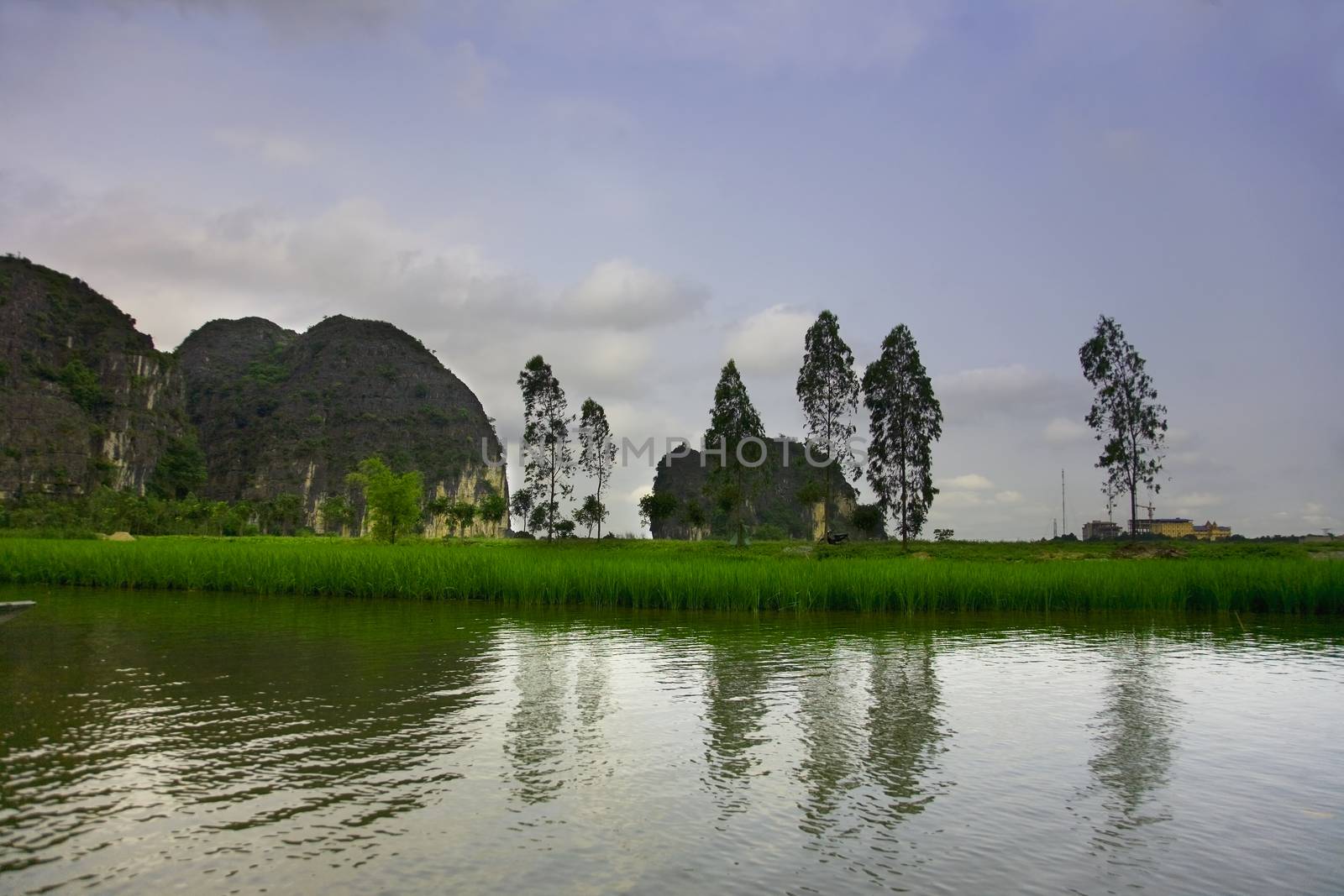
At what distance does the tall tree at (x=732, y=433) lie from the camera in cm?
5241

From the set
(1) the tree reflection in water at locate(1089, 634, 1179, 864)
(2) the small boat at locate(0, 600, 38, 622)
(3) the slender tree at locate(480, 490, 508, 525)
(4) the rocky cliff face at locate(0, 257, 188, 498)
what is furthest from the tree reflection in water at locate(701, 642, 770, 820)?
(4) the rocky cliff face at locate(0, 257, 188, 498)

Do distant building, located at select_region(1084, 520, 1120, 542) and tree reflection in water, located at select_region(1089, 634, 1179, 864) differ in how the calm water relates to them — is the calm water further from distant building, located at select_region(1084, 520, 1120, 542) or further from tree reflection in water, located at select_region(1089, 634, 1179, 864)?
distant building, located at select_region(1084, 520, 1120, 542)

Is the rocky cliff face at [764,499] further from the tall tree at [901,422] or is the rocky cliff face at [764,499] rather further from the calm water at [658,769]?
the calm water at [658,769]

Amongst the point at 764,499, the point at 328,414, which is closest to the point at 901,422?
the point at 764,499

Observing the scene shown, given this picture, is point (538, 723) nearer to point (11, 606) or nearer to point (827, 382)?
point (11, 606)

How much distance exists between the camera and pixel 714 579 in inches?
789

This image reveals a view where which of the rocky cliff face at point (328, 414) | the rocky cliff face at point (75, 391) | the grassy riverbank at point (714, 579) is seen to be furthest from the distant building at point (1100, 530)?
the rocky cliff face at point (75, 391)

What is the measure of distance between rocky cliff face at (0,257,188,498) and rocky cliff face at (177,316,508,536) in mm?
9694

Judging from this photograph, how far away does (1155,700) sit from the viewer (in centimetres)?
925

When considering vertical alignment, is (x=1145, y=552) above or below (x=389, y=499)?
below

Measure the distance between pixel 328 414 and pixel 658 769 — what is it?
432 ft

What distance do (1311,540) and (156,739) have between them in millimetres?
45180

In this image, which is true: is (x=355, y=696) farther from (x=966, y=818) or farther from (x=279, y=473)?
(x=279, y=473)

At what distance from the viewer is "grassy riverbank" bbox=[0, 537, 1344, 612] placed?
781 inches
